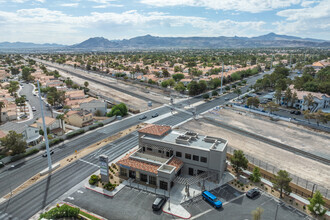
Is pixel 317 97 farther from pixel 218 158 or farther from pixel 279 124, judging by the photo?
pixel 218 158

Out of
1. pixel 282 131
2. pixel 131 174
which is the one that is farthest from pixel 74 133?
pixel 282 131

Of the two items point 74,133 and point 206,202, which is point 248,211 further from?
point 74,133

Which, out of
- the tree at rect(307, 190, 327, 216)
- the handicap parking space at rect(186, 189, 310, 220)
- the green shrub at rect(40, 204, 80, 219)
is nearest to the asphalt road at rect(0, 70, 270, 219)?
the green shrub at rect(40, 204, 80, 219)

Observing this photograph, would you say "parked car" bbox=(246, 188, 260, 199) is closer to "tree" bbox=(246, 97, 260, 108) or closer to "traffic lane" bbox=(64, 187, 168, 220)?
"traffic lane" bbox=(64, 187, 168, 220)

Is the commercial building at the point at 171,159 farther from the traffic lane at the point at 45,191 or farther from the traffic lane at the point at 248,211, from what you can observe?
the traffic lane at the point at 45,191

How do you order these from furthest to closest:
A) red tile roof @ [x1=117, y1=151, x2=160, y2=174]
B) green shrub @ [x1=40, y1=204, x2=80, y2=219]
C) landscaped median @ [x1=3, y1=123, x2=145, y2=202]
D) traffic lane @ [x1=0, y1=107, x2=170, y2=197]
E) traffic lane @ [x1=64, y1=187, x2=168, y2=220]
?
traffic lane @ [x1=0, y1=107, x2=170, y2=197] < red tile roof @ [x1=117, y1=151, x2=160, y2=174] < landscaped median @ [x1=3, y1=123, x2=145, y2=202] < traffic lane @ [x1=64, y1=187, x2=168, y2=220] < green shrub @ [x1=40, y1=204, x2=80, y2=219]
